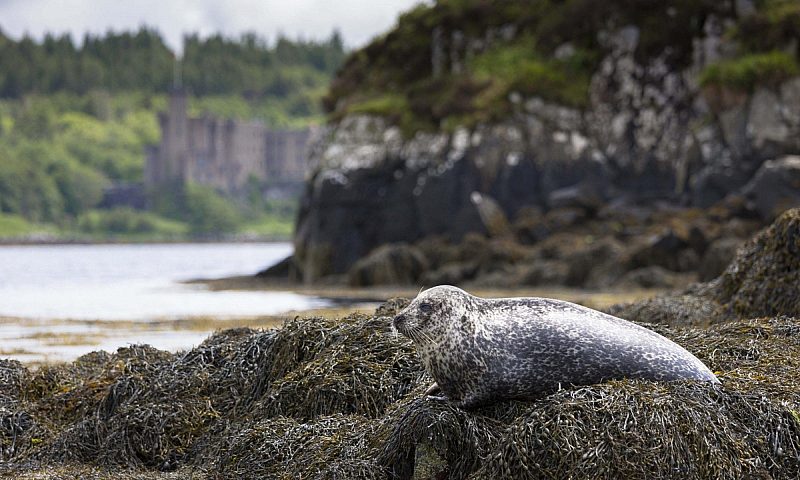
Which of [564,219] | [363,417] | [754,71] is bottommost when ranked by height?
[363,417]

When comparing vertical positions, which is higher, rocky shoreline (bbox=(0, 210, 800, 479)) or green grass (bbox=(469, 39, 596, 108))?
green grass (bbox=(469, 39, 596, 108))

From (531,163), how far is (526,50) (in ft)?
16.4

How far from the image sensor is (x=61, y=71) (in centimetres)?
18962

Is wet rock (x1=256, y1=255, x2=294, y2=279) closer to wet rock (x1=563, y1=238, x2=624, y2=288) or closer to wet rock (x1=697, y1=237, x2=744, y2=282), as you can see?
wet rock (x1=563, y1=238, x2=624, y2=288)

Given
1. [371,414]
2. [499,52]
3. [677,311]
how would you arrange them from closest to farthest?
[371,414]
[677,311]
[499,52]

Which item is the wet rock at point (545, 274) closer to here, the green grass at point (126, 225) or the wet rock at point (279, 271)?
the wet rock at point (279, 271)

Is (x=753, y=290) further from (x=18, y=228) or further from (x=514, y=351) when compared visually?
(x=18, y=228)

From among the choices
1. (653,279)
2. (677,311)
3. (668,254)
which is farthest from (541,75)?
(677,311)

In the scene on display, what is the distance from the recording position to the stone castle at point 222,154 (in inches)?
6250

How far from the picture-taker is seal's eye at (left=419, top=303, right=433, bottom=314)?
5.73 meters

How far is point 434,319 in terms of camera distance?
5.71 m

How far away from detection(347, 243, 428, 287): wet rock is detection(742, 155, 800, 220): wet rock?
7.68 meters

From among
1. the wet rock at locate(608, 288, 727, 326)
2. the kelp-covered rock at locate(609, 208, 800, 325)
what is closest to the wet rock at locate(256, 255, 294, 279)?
the wet rock at locate(608, 288, 727, 326)

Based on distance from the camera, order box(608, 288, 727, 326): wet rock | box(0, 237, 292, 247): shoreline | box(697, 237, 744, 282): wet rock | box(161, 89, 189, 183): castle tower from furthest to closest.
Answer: box(161, 89, 189, 183): castle tower
box(0, 237, 292, 247): shoreline
box(697, 237, 744, 282): wet rock
box(608, 288, 727, 326): wet rock
